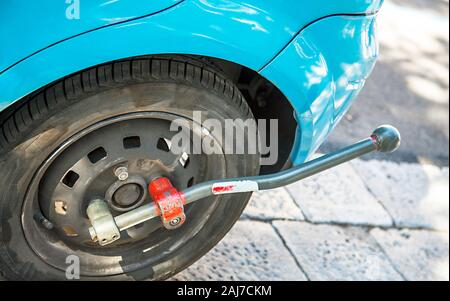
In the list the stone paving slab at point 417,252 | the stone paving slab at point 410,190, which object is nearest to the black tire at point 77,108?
the stone paving slab at point 417,252

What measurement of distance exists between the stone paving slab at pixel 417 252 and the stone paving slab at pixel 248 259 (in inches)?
24.0

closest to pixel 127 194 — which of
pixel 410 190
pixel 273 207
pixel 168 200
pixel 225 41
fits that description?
pixel 168 200

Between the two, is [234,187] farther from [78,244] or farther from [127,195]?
[78,244]

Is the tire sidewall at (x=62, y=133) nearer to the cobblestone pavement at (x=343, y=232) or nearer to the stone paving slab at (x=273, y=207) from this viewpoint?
the cobblestone pavement at (x=343, y=232)

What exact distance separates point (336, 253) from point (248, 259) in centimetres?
50

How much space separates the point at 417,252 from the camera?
2986 mm

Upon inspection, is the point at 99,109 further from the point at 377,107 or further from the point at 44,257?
the point at 377,107

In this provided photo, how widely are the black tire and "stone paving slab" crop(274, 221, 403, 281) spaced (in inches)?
42.2

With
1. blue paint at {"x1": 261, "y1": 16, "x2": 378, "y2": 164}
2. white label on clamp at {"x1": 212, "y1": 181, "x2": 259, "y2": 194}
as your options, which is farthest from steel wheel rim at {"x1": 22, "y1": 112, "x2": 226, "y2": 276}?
blue paint at {"x1": 261, "y1": 16, "x2": 378, "y2": 164}

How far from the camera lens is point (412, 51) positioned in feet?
16.3

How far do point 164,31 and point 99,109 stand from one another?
0.99 ft

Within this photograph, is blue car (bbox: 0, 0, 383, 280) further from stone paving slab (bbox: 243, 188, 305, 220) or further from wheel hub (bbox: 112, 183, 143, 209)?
stone paving slab (bbox: 243, 188, 305, 220)

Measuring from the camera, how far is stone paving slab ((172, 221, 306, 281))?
245 cm
